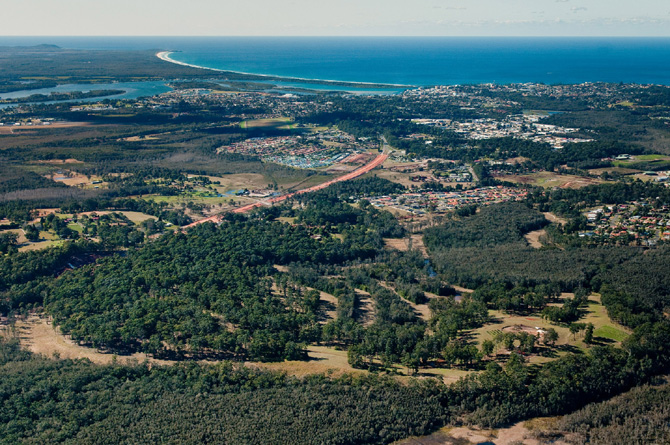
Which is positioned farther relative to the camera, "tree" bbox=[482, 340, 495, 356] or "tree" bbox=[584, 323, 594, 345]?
"tree" bbox=[584, 323, 594, 345]

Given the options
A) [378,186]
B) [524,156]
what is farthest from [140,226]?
[524,156]

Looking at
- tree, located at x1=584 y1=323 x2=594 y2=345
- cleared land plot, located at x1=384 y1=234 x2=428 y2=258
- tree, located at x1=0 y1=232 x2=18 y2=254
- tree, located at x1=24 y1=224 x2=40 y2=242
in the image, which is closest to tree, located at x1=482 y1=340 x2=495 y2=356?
tree, located at x1=584 y1=323 x2=594 y2=345

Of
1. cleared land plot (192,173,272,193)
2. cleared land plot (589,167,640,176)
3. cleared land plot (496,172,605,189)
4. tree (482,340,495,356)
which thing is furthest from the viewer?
cleared land plot (589,167,640,176)

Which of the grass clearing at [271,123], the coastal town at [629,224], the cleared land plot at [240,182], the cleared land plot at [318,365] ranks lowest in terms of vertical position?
the cleared land plot at [318,365]

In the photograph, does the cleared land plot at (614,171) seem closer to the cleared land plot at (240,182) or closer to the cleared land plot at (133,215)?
the cleared land plot at (240,182)

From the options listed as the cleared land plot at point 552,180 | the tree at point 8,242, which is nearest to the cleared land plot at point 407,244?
the cleared land plot at point 552,180

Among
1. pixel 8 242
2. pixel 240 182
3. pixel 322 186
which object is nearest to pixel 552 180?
pixel 322 186

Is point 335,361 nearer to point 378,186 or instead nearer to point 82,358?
point 82,358

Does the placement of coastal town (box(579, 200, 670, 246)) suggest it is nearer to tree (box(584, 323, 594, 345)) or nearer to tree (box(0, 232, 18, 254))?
tree (box(584, 323, 594, 345))

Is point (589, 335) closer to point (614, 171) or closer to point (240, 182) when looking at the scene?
point (614, 171)
